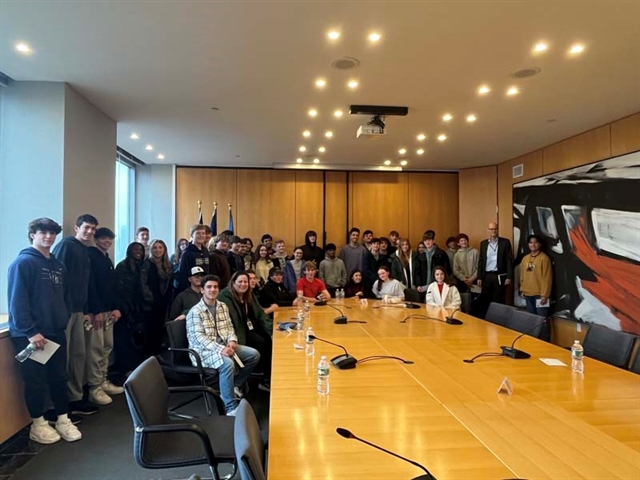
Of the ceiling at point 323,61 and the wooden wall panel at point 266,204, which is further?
the wooden wall panel at point 266,204

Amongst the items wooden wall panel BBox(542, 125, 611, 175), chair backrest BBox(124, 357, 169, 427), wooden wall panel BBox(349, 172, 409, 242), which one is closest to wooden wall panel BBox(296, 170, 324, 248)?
wooden wall panel BBox(349, 172, 409, 242)

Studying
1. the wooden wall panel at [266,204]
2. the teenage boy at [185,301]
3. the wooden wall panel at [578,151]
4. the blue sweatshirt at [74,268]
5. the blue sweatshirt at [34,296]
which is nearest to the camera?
the blue sweatshirt at [34,296]

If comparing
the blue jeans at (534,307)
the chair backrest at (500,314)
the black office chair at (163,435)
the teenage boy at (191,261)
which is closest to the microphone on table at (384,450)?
the black office chair at (163,435)

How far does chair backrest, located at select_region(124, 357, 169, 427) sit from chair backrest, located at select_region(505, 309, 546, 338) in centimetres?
308

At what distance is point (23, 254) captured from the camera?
2957mm

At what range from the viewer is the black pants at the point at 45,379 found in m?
2.98

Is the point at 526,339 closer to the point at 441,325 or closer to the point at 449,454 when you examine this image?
the point at 441,325

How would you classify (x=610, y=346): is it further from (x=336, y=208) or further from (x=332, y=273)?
(x=336, y=208)

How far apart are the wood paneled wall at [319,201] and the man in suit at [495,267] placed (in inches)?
56.9

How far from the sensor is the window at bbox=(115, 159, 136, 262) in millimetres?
6832

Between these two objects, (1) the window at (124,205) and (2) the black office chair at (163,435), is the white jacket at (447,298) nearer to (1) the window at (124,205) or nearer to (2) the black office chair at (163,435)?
(2) the black office chair at (163,435)

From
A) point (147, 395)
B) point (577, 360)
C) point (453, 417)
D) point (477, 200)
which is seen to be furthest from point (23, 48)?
point (477, 200)

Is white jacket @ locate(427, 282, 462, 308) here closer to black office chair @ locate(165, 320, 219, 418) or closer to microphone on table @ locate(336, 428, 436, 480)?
black office chair @ locate(165, 320, 219, 418)

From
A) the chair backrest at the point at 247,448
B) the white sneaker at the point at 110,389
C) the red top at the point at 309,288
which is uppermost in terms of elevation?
the red top at the point at 309,288
